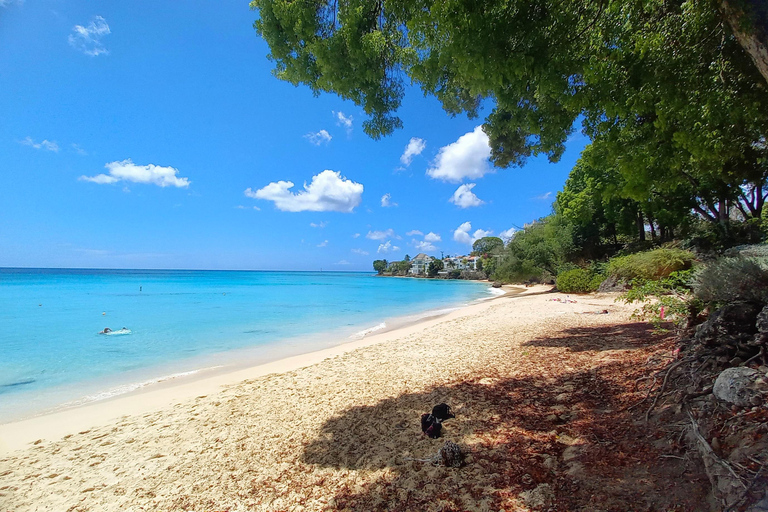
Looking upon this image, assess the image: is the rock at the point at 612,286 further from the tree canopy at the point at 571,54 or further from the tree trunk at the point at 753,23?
the tree trunk at the point at 753,23

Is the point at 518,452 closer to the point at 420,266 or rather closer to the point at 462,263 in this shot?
the point at 462,263

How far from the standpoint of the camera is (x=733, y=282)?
3.50 m

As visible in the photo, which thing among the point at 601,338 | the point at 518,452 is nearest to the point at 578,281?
the point at 601,338

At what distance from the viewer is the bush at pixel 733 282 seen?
3.28 metres

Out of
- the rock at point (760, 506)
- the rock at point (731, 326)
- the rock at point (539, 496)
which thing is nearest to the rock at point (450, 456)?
the rock at point (539, 496)

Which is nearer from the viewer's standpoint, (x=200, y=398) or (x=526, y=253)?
(x=200, y=398)

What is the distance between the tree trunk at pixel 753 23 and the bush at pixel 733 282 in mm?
2008

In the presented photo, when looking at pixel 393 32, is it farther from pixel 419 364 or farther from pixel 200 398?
pixel 200 398

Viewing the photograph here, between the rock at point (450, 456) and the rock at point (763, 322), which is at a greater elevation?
the rock at point (763, 322)

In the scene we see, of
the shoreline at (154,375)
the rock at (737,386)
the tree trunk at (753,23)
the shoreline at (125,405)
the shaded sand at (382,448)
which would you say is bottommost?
the shoreline at (154,375)

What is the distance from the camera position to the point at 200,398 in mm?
5527

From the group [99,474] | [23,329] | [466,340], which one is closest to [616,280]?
[466,340]

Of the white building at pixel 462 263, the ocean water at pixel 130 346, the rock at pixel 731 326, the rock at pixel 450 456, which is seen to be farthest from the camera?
the white building at pixel 462 263

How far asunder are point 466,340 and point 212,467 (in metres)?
6.39
